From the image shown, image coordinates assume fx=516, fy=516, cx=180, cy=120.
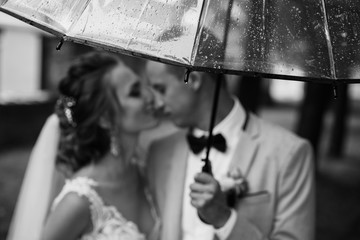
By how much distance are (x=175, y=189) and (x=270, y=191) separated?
0.56m

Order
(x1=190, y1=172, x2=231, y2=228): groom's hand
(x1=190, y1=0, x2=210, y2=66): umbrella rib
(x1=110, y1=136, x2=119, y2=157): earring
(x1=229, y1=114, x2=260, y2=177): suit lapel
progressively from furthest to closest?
(x1=110, y1=136, x2=119, y2=157): earring → (x1=229, y1=114, x2=260, y2=177): suit lapel → (x1=190, y1=172, x2=231, y2=228): groom's hand → (x1=190, y1=0, x2=210, y2=66): umbrella rib

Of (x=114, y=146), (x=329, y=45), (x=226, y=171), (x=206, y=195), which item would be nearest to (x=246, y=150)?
(x=226, y=171)

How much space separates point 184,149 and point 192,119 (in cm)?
19

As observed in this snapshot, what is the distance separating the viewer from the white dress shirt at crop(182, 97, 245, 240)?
288 cm

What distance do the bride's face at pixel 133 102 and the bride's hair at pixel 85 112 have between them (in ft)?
0.17

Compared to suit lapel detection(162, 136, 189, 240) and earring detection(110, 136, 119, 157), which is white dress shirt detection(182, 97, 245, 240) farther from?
earring detection(110, 136, 119, 157)

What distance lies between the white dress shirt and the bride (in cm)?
31

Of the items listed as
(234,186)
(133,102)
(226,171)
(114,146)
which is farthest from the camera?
(114,146)

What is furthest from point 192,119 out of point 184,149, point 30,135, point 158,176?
point 30,135

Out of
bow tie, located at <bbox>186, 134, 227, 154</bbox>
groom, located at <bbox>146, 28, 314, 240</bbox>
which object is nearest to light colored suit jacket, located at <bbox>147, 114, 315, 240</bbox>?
groom, located at <bbox>146, 28, 314, 240</bbox>

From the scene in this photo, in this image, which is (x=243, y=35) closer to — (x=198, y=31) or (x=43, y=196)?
(x=198, y=31)

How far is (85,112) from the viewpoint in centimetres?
310

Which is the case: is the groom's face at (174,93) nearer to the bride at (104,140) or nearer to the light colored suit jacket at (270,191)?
the bride at (104,140)

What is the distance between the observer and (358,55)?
1.76 meters
